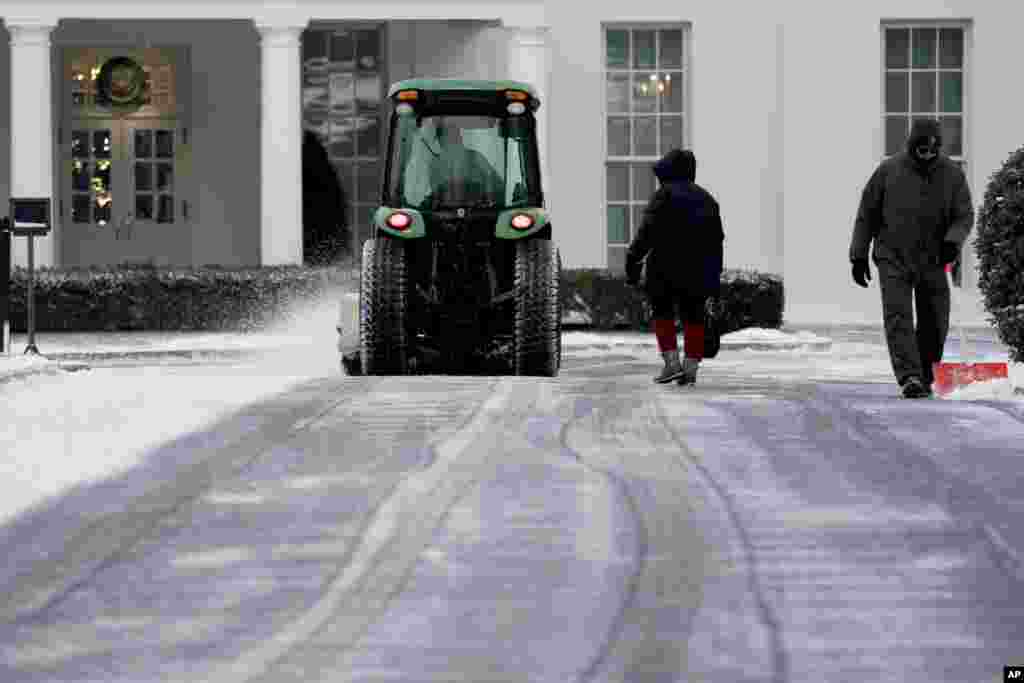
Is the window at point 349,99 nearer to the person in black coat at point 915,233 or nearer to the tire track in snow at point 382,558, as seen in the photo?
the person in black coat at point 915,233

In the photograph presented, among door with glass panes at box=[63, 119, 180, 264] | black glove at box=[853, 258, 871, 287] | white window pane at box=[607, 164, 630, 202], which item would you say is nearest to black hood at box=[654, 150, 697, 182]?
black glove at box=[853, 258, 871, 287]

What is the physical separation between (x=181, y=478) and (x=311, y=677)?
2877mm

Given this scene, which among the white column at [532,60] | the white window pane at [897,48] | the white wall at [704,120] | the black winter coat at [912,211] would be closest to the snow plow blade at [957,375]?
the black winter coat at [912,211]

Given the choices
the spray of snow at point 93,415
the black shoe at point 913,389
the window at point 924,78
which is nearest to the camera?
the spray of snow at point 93,415

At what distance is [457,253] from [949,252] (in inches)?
129

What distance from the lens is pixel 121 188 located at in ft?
96.2

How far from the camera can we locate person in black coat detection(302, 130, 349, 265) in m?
29.2

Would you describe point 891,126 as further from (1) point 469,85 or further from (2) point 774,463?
(2) point 774,463

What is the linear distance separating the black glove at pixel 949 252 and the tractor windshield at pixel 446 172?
307 cm

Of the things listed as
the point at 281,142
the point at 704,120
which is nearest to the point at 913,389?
the point at 281,142

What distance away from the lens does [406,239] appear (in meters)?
13.8

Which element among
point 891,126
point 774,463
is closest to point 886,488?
point 774,463

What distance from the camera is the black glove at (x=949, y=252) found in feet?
39.5

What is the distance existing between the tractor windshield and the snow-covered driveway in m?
3.58
